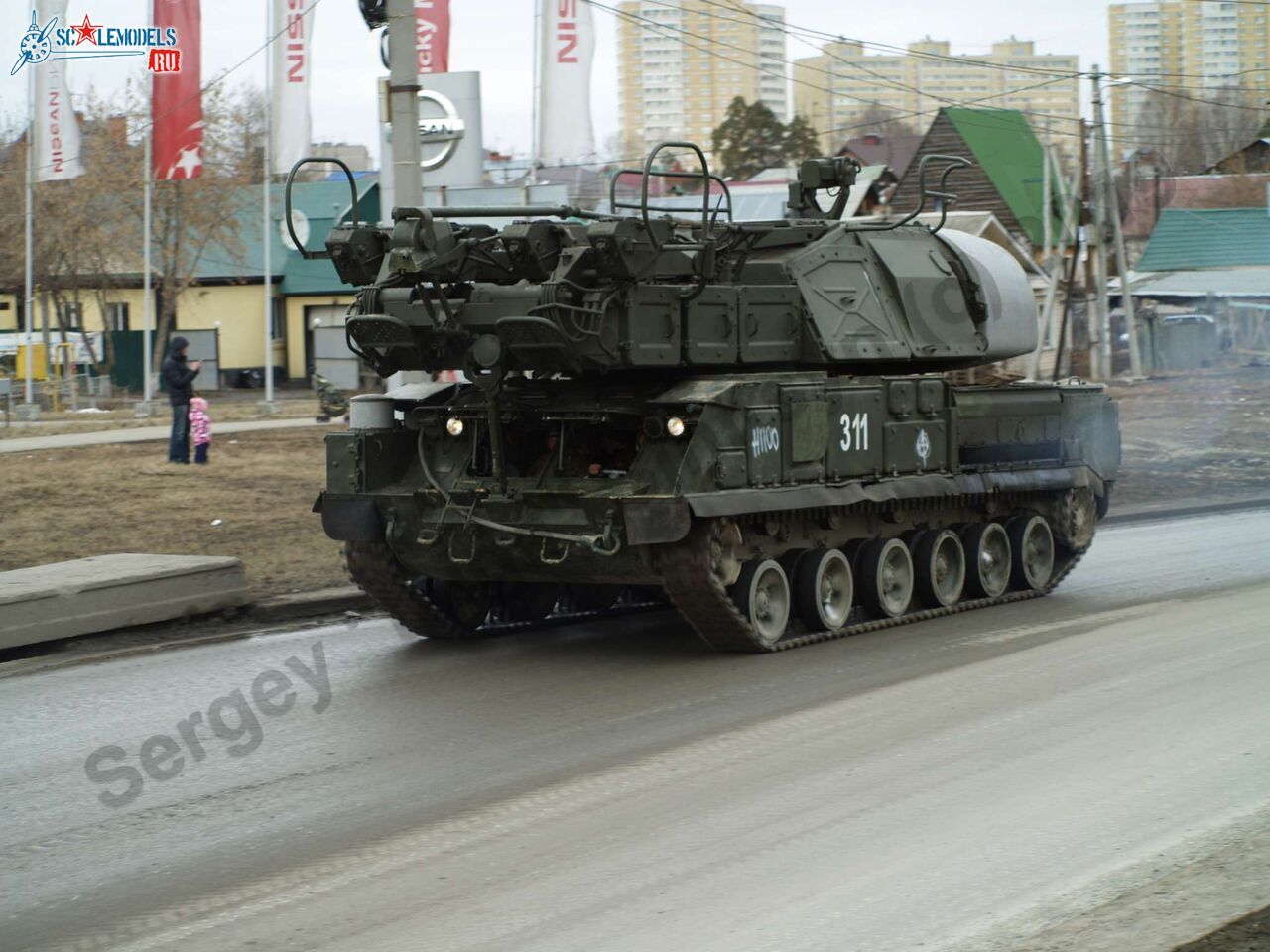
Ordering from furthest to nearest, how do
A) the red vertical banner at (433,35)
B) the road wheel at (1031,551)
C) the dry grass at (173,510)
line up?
the red vertical banner at (433,35) → the dry grass at (173,510) → the road wheel at (1031,551)

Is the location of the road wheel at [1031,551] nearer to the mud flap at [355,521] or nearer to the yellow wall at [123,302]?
the mud flap at [355,521]

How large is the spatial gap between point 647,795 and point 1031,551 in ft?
23.0

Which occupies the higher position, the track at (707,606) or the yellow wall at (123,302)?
the yellow wall at (123,302)

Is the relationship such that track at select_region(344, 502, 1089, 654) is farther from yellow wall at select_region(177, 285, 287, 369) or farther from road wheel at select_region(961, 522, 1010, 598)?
yellow wall at select_region(177, 285, 287, 369)

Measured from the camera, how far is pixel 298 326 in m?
50.4

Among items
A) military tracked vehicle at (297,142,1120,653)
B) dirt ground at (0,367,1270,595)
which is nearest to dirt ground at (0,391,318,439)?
dirt ground at (0,367,1270,595)

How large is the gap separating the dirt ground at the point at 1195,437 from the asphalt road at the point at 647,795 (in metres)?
12.6

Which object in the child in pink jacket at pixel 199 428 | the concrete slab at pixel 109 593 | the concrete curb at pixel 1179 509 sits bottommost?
the concrete curb at pixel 1179 509

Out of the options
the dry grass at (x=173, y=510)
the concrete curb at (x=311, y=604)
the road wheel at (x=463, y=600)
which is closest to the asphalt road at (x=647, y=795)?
the road wheel at (x=463, y=600)

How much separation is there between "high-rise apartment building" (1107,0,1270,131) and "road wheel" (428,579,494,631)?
364 feet

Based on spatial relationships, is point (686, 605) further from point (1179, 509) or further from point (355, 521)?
point (1179, 509)

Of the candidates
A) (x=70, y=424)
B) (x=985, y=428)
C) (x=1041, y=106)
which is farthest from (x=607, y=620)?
(x=1041, y=106)

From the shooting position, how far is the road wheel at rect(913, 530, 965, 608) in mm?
12305

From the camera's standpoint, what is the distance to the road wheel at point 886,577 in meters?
11.8
